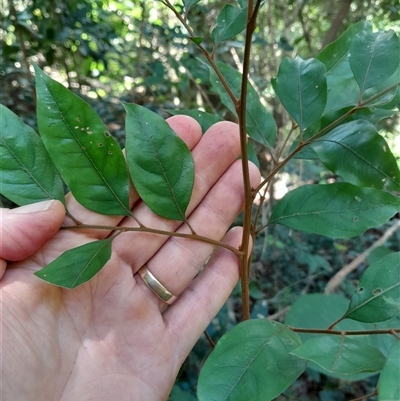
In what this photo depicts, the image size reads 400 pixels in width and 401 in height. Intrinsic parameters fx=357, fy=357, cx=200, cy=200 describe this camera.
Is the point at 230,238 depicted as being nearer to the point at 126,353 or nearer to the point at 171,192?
the point at 171,192

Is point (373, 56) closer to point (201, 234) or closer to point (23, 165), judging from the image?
point (201, 234)

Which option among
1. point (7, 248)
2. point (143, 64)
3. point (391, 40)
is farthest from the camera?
point (143, 64)

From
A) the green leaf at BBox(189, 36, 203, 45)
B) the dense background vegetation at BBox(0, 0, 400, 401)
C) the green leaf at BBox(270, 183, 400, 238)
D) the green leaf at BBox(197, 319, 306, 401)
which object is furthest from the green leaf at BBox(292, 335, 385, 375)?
the dense background vegetation at BBox(0, 0, 400, 401)

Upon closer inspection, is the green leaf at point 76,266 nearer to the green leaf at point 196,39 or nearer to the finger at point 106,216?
the finger at point 106,216

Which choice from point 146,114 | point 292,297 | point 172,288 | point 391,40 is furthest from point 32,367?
point 292,297

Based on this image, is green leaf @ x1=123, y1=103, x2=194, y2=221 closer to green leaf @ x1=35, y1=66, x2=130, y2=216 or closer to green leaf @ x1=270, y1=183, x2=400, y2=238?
green leaf @ x1=35, y1=66, x2=130, y2=216

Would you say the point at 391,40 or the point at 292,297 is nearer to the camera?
the point at 391,40

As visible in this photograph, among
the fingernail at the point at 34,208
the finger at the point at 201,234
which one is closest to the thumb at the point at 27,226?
the fingernail at the point at 34,208

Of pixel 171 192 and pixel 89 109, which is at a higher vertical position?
pixel 89 109
